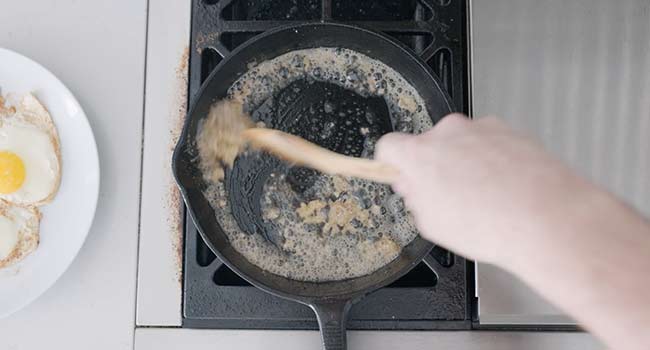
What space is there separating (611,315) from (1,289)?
0.76 metres

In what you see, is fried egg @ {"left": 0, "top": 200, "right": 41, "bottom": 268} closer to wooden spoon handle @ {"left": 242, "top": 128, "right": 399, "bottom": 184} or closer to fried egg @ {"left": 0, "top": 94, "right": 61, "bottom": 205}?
fried egg @ {"left": 0, "top": 94, "right": 61, "bottom": 205}

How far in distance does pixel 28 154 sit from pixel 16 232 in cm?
11

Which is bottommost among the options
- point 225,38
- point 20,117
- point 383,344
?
point 383,344

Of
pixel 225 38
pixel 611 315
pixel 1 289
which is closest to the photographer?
pixel 611 315

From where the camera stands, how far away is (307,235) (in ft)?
3.11

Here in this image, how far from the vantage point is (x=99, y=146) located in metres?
0.98

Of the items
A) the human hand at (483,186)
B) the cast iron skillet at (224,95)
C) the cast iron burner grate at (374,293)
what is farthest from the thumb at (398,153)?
the cast iron burner grate at (374,293)

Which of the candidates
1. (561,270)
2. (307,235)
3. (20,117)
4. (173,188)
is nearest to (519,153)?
(561,270)

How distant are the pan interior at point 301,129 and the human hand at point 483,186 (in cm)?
29

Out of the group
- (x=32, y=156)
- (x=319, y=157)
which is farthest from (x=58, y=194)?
(x=319, y=157)

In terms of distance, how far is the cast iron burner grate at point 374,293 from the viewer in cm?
93

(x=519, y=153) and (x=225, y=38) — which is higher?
(x=225, y=38)

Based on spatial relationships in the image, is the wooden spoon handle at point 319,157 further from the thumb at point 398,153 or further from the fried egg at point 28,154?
the fried egg at point 28,154

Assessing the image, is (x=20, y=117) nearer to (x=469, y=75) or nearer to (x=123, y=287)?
(x=123, y=287)
